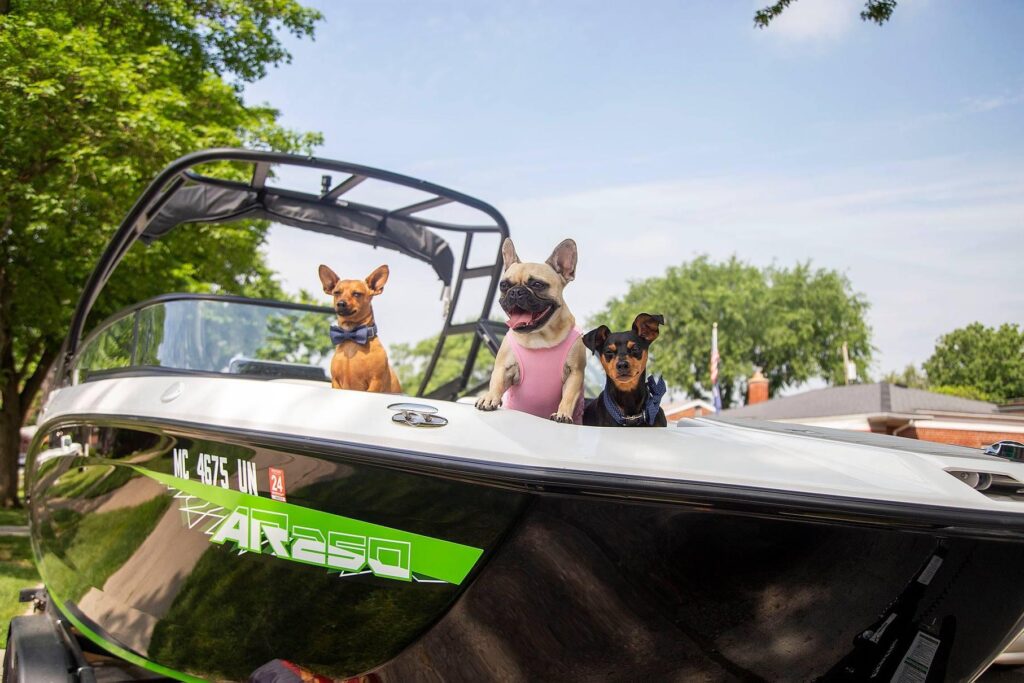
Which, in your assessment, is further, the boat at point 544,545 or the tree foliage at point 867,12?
the tree foliage at point 867,12

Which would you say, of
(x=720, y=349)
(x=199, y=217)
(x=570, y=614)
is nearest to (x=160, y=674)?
(x=570, y=614)

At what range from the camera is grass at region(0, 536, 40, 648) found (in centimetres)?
535

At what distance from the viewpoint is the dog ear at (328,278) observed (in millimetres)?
3301

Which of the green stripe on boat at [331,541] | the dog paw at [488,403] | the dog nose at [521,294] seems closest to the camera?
the green stripe on boat at [331,541]

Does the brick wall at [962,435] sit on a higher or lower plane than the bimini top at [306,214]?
lower

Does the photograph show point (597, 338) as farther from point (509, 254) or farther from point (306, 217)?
point (306, 217)

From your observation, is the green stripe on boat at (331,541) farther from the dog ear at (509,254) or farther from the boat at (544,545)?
the dog ear at (509,254)

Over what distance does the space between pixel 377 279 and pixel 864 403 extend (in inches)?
740

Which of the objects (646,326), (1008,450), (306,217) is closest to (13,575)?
(306,217)

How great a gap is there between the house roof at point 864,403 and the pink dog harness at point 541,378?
47.4 ft

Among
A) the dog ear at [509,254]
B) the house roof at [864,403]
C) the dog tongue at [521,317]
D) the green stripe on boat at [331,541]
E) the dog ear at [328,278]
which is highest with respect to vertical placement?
the dog ear at [509,254]

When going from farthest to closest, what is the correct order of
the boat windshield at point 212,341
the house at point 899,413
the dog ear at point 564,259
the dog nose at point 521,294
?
the house at point 899,413
the boat windshield at point 212,341
the dog ear at point 564,259
the dog nose at point 521,294

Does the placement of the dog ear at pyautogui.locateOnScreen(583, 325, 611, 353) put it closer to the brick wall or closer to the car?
the car

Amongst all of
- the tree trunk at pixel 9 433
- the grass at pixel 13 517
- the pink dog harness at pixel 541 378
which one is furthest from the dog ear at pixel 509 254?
the tree trunk at pixel 9 433
